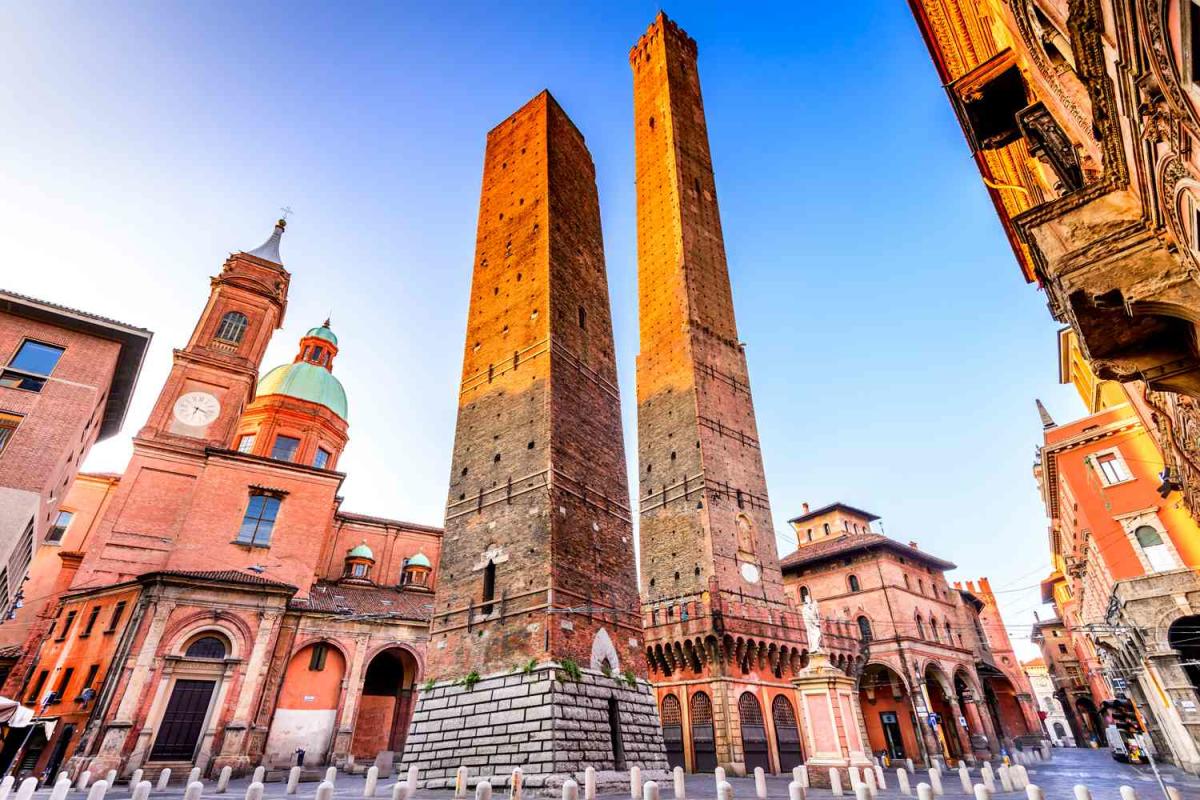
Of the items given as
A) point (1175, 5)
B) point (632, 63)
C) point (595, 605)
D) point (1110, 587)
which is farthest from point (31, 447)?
point (632, 63)

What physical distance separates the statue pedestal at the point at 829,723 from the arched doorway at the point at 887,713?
18.3 m

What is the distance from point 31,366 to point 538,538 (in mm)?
17217

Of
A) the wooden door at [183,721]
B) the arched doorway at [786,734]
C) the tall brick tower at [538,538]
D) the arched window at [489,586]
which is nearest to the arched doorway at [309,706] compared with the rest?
the wooden door at [183,721]

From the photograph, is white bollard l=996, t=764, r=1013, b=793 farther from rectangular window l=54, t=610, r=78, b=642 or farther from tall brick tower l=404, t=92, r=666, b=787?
rectangular window l=54, t=610, r=78, b=642

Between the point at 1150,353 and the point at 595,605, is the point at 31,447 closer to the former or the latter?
the point at 595,605

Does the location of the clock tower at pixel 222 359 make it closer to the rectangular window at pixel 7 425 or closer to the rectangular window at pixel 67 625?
the rectangular window at pixel 67 625

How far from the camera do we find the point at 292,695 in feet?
72.0

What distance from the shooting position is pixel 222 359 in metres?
29.9

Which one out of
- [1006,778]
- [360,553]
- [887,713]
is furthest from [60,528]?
[887,713]

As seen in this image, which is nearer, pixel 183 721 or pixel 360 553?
pixel 183 721

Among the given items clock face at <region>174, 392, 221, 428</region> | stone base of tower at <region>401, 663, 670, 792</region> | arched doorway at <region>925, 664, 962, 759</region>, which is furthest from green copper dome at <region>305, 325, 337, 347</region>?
arched doorway at <region>925, 664, 962, 759</region>

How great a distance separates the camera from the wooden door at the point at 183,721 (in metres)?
18.8

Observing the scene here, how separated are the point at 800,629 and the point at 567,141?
25.2 metres

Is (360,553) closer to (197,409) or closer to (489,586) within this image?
(197,409)
